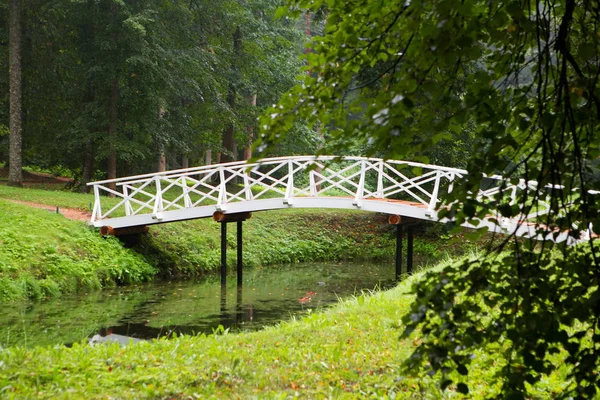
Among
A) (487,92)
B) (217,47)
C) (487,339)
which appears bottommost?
(487,339)

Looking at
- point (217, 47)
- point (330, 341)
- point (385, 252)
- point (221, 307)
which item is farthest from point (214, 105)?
point (330, 341)

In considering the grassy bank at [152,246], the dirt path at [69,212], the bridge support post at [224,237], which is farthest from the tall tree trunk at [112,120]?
the bridge support post at [224,237]

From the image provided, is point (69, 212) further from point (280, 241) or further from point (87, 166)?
point (280, 241)

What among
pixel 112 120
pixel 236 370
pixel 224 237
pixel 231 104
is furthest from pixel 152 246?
pixel 231 104

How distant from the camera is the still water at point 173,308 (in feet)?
32.4

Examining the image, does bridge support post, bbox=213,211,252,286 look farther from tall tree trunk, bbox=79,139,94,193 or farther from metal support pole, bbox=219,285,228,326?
tall tree trunk, bbox=79,139,94,193

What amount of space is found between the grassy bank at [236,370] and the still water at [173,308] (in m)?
2.32

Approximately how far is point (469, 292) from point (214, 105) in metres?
21.9

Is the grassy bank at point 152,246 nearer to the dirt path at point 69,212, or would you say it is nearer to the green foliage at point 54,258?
the green foliage at point 54,258

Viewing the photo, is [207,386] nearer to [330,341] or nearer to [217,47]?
[330,341]

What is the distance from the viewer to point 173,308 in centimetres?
1220

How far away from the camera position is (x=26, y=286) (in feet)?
39.7

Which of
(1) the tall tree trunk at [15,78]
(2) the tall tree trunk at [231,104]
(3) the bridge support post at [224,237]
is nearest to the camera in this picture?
(3) the bridge support post at [224,237]

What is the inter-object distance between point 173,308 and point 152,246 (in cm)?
461
